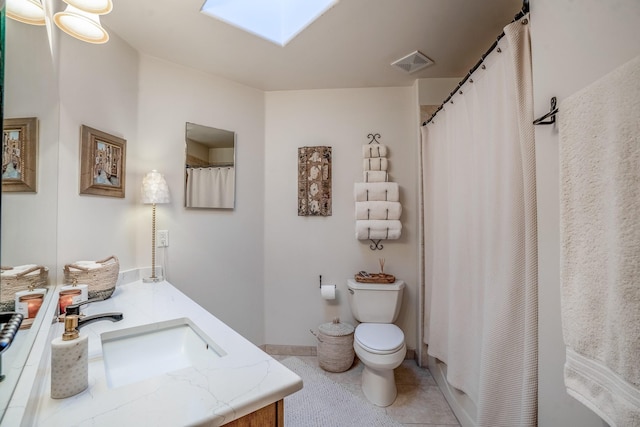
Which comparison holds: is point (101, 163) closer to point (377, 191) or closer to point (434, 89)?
point (377, 191)

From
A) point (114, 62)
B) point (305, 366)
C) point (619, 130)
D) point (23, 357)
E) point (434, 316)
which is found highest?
point (114, 62)

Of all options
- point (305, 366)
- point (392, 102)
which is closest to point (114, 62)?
point (392, 102)

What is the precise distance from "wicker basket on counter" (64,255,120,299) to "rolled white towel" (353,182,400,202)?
66.5 inches

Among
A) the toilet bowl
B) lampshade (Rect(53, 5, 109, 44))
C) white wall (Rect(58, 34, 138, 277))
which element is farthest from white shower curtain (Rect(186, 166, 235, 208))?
the toilet bowl

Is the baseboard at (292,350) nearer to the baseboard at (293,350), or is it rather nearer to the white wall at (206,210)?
the baseboard at (293,350)

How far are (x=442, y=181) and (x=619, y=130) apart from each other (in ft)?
4.17

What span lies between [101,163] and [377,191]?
1.86 metres

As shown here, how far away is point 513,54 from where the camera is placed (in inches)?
40.1

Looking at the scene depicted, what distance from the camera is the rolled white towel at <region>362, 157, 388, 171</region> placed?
7.27ft

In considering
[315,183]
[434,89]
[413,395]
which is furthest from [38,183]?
[434,89]

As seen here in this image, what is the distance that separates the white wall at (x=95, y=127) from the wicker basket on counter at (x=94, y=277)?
10 centimetres

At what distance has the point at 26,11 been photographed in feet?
2.59

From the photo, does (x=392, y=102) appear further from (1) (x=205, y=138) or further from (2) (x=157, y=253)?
(2) (x=157, y=253)

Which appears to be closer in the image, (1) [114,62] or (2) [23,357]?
(2) [23,357]
